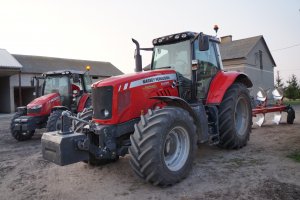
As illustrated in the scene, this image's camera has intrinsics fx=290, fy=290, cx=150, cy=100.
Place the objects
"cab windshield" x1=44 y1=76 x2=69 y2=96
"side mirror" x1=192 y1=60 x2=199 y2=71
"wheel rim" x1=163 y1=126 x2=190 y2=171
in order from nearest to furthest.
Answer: "wheel rim" x1=163 y1=126 x2=190 y2=171, "side mirror" x1=192 y1=60 x2=199 y2=71, "cab windshield" x1=44 y1=76 x2=69 y2=96

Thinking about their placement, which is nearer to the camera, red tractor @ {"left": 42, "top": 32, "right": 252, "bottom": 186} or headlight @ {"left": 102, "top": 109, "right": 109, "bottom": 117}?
red tractor @ {"left": 42, "top": 32, "right": 252, "bottom": 186}

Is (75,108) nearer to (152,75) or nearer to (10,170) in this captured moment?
(10,170)

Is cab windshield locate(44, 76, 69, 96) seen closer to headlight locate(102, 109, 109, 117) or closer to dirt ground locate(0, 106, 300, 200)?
dirt ground locate(0, 106, 300, 200)

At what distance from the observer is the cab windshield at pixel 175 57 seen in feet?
18.1

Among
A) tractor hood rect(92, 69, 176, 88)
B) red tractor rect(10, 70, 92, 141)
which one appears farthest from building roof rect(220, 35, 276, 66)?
tractor hood rect(92, 69, 176, 88)

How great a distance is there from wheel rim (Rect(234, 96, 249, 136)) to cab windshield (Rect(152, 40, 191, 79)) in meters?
1.76

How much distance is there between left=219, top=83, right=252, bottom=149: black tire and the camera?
5.73m

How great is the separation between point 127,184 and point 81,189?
0.66m

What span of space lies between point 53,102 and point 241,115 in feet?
18.9

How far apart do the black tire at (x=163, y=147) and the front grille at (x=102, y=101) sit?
678mm

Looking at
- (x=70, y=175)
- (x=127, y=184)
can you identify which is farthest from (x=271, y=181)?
(x=70, y=175)

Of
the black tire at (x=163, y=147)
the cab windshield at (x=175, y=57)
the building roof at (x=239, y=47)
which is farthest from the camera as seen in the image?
the building roof at (x=239, y=47)

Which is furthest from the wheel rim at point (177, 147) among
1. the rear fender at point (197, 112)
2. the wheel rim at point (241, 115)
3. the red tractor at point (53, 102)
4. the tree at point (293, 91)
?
the tree at point (293, 91)

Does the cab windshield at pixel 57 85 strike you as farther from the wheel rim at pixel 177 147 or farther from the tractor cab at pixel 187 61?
the wheel rim at pixel 177 147
